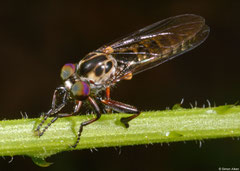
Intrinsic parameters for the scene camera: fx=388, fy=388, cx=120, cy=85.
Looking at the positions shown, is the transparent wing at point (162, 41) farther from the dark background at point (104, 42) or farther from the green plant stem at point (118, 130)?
the dark background at point (104, 42)

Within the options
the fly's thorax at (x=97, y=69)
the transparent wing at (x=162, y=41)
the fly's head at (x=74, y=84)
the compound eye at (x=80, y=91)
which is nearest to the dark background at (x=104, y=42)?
the transparent wing at (x=162, y=41)

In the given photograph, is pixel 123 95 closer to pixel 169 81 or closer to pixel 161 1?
pixel 169 81

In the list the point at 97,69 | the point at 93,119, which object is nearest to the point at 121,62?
the point at 97,69

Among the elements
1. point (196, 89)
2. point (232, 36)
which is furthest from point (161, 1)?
point (196, 89)

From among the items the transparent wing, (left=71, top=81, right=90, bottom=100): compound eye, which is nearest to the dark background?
the transparent wing

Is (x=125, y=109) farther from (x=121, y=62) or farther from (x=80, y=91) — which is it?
(x=121, y=62)

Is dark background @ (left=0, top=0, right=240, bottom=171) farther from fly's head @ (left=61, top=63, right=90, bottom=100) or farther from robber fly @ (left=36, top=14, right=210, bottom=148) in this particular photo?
fly's head @ (left=61, top=63, right=90, bottom=100)

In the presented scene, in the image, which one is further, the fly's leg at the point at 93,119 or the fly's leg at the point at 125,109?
the fly's leg at the point at 125,109
